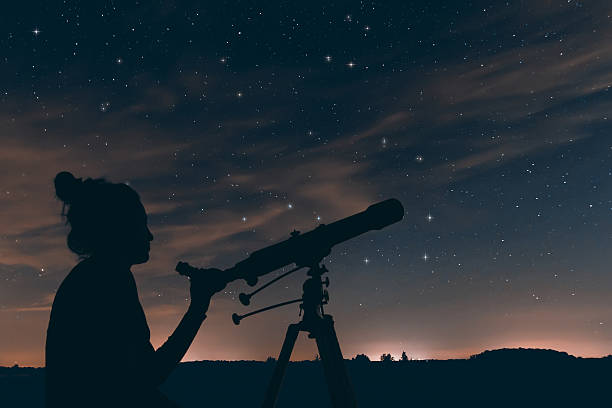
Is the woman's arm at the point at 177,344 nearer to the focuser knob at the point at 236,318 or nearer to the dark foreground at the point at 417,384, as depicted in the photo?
the focuser knob at the point at 236,318

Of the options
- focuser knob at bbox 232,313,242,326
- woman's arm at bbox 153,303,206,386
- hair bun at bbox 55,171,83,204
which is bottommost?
woman's arm at bbox 153,303,206,386

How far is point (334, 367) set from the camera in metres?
3.79

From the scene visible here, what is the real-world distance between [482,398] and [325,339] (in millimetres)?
8049

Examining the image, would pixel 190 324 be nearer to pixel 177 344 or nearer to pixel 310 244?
pixel 177 344

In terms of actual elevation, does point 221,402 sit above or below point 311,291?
below

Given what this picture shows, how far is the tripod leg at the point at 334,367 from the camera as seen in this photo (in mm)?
3740

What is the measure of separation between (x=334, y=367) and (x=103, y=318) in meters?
1.88

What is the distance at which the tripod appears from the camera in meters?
3.75

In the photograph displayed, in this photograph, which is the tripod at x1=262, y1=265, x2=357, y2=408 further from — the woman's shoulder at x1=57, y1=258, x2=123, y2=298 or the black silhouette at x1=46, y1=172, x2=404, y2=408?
the woman's shoulder at x1=57, y1=258, x2=123, y2=298

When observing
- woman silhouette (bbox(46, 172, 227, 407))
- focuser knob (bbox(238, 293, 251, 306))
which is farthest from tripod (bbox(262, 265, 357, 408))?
woman silhouette (bbox(46, 172, 227, 407))

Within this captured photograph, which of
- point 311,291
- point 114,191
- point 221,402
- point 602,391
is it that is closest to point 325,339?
point 311,291

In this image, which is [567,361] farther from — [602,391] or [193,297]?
[193,297]

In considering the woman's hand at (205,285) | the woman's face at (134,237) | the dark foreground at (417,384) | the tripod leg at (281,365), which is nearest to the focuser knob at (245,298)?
the tripod leg at (281,365)

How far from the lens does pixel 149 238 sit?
308cm
